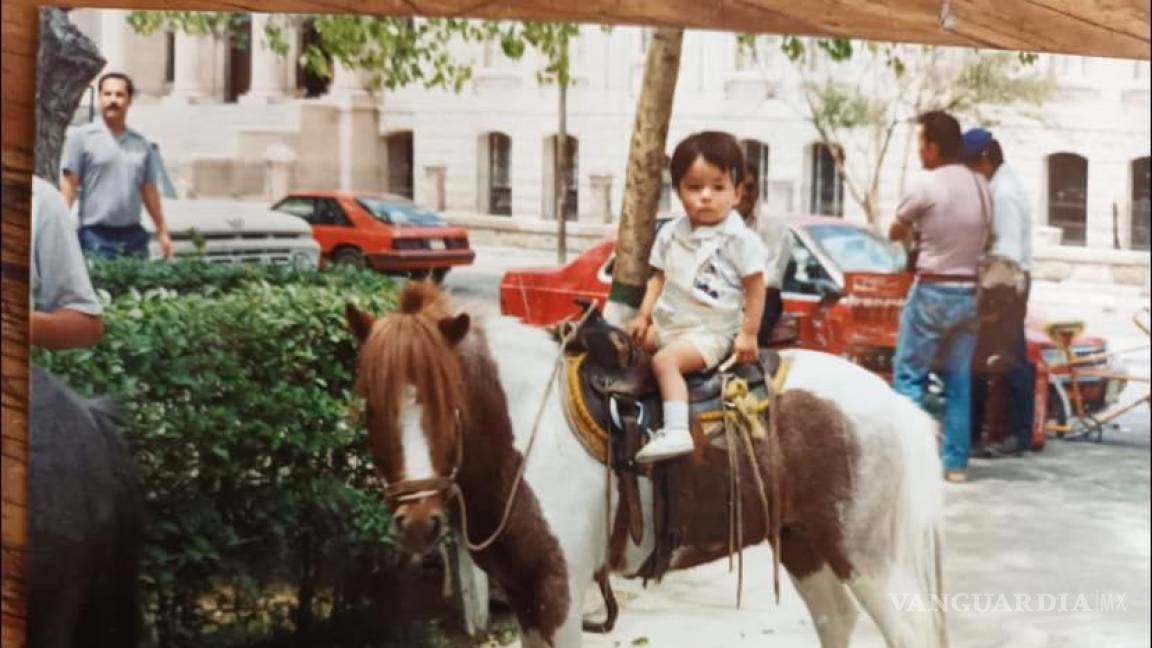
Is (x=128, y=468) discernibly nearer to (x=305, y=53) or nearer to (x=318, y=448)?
(x=318, y=448)

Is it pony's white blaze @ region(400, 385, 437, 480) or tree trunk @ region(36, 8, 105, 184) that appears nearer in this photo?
pony's white blaze @ region(400, 385, 437, 480)

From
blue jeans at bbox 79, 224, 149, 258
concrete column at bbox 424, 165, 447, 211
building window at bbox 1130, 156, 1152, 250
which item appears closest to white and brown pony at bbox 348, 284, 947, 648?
concrete column at bbox 424, 165, 447, 211

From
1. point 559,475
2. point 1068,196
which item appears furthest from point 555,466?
point 1068,196

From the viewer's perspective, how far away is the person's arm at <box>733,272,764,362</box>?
4039 millimetres

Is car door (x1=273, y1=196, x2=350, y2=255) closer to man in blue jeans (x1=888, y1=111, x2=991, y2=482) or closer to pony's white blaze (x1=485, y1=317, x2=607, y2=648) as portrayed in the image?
pony's white blaze (x1=485, y1=317, x2=607, y2=648)

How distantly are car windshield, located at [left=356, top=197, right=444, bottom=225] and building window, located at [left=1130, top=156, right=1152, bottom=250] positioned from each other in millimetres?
2326

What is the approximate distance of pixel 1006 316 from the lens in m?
5.08

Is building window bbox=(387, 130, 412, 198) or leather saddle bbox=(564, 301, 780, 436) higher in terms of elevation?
building window bbox=(387, 130, 412, 198)

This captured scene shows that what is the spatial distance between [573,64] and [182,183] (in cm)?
125

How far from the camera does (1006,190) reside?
489cm

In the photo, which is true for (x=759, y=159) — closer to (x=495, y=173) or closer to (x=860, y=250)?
(x=860, y=250)

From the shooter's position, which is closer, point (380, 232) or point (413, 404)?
point (413, 404)

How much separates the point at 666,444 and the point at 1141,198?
228 cm

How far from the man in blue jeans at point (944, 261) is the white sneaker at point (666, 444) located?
100 cm
